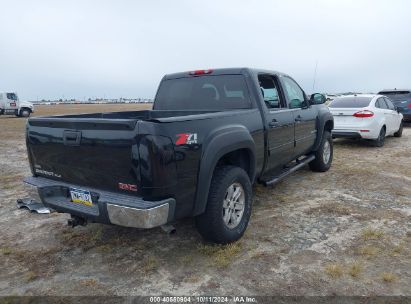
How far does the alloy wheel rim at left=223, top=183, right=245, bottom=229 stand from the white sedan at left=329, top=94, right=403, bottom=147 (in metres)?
6.52

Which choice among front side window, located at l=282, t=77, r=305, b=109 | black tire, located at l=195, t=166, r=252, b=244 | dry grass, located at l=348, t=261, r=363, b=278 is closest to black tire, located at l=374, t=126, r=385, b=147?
front side window, located at l=282, t=77, r=305, b=109

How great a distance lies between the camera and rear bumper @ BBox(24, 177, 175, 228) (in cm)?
272

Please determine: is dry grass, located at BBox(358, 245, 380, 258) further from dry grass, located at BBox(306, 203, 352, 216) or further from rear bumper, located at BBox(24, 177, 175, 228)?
rear bumper, located at BBox(24, 177, 175, 228)

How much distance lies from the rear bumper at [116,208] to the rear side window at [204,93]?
2020 mm

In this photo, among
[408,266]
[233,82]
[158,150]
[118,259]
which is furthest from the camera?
[233,82]

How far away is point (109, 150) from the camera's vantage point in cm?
290

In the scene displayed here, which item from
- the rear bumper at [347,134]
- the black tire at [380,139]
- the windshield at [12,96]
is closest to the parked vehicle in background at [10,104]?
the windshield at [12,96]

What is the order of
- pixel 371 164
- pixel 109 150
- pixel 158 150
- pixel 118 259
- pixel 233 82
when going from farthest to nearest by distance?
1. pixel 371 164
2. pixel 233 82
3. pixel 118 259
4. pixel 109 150
5. pixel 158 150

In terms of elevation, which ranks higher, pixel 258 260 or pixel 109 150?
pixel 109 150

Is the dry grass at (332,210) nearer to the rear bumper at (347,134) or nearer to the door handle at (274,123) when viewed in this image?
the door handle at (274,123)

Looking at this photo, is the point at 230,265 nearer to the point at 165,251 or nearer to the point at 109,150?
the point at 165,251

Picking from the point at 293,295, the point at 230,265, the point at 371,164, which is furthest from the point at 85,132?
the point at 371,164

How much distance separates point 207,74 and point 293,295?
301cm

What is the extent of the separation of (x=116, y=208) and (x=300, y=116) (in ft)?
12.2
